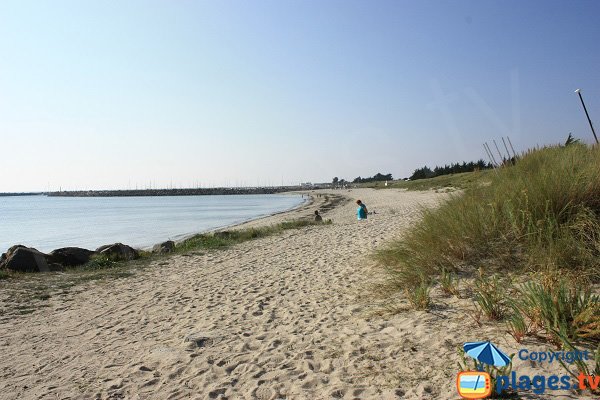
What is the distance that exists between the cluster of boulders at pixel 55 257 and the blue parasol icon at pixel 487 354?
11.8 m

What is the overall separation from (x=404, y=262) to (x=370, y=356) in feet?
7.76

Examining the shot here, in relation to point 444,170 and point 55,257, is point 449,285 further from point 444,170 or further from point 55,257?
point 444,170

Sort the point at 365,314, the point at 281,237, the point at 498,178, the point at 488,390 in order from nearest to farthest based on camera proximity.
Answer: the point at 488,390, the point at 365,314, the point at 498,178, the point at 281,237

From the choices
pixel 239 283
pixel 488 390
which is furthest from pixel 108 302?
→ pixel 488 390

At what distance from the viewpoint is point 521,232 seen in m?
5.37

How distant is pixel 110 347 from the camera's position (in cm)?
489

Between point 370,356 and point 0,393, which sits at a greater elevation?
point 370,356

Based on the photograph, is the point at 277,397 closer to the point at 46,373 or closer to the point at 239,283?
the point at 46,373

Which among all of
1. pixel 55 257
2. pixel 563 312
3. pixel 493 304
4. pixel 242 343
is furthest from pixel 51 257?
pixel 563 312

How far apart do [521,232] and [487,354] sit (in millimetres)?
3398

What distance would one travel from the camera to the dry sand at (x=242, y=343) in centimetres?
342

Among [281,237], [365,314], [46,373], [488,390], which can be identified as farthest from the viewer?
[281,237]

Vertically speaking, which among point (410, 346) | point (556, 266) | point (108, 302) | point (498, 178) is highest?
point (498, 178)

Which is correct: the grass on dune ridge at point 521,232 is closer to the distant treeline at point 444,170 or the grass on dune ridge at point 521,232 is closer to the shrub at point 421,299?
the shrub at point 421,299
